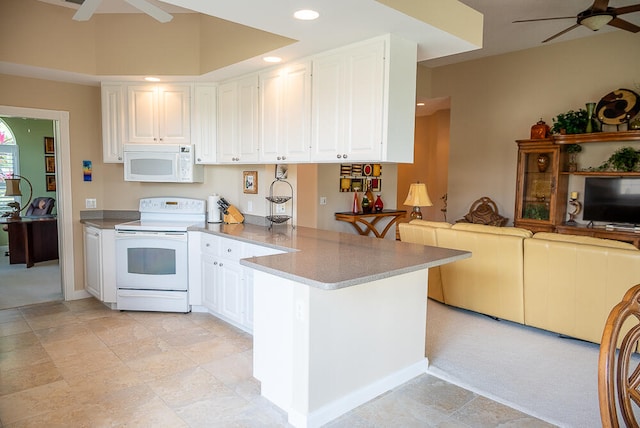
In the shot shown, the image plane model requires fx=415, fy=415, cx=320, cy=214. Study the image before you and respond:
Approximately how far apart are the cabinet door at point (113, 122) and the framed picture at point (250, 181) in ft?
4.57

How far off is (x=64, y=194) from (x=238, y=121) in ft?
7.37

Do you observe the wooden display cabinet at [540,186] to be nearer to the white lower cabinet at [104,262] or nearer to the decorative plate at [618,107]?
the decorative plate at [618,107]

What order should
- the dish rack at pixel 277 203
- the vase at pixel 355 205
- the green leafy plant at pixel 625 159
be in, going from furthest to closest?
the vase at pixel 355 205 < the green leafy plant at pixel 625 159 < the dish rack at pixel 277 203

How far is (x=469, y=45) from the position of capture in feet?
9.77

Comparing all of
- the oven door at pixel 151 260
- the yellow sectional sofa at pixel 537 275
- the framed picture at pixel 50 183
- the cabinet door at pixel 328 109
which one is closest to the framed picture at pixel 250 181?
the oven door at pixel 151 260

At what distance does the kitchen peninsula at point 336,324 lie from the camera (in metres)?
2.34

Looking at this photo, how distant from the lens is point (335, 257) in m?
2.70

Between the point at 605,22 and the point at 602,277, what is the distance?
2420mm

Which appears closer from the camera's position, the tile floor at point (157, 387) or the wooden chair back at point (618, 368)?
the wooden chair back at point (618, 368)

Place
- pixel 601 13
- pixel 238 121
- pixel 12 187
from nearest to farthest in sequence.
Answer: pixel 601 13 < pixel 238 121 < pixel 12 187

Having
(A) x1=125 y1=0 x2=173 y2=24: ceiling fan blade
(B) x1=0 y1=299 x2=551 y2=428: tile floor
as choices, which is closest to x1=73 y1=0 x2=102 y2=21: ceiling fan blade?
(A) x1=125 y1=0 x2=173 y2=24: ceiling fan blade

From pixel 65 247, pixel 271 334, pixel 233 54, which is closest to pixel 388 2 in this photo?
pixel 233 54

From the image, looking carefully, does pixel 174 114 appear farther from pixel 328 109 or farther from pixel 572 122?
pixel 572 122

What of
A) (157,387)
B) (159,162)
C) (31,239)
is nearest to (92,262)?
(159,162)
